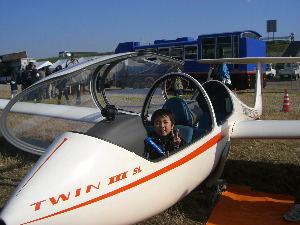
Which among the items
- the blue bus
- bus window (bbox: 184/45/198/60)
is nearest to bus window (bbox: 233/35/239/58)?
the blue bus

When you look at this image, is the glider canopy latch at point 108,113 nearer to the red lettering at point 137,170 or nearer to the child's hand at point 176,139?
the red lettering at point 137,170

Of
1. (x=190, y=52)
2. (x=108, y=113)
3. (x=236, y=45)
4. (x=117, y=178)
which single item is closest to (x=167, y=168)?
(x=117, y=178)

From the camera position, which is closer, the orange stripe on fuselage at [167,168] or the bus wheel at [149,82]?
→ the orange stripe on fuselage at [167,168]

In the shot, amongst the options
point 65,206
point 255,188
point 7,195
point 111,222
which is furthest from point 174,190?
point 7,195

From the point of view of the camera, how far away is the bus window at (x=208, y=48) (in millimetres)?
15859

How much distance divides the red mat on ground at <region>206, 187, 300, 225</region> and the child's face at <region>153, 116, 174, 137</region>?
1.11 m

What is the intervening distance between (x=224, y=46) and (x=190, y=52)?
84.8 inches

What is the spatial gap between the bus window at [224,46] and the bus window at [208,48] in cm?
33

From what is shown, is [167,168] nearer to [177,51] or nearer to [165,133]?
[165,133]

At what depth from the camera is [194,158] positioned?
3047mm

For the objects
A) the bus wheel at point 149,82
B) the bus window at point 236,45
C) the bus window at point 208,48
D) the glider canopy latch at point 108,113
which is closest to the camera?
the glider canopy latch at point 108,113

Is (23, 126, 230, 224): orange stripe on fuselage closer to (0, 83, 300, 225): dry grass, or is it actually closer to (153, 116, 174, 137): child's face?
(153, 116, 174, 137): child's face

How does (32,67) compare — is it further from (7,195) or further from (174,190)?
(174,190)

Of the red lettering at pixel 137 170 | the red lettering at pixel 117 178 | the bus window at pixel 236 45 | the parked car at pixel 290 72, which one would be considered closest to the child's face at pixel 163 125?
the red lettering at pixel 137 170
